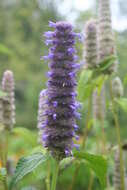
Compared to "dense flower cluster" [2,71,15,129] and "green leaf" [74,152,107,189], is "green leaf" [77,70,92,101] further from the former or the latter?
"green leaf" [74,152,107,189]

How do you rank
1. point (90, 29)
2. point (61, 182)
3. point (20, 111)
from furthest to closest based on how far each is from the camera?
point (20, 111) → point (61, 182) → point (90, 29)

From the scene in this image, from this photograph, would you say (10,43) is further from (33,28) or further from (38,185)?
(38,185)

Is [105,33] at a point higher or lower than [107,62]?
higher

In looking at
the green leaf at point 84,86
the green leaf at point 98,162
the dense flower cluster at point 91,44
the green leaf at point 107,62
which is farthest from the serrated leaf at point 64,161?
the dense flower cluster at point 91,44

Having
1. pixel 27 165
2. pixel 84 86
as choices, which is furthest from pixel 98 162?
pixel 84 86

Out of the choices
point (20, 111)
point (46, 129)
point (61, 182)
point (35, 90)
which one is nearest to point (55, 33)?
point (46, 129)

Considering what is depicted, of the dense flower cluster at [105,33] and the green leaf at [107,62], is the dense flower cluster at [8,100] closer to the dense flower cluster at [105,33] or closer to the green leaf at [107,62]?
the green leaf at [107,62]

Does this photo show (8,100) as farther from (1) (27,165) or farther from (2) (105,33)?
(2) (105,33)
